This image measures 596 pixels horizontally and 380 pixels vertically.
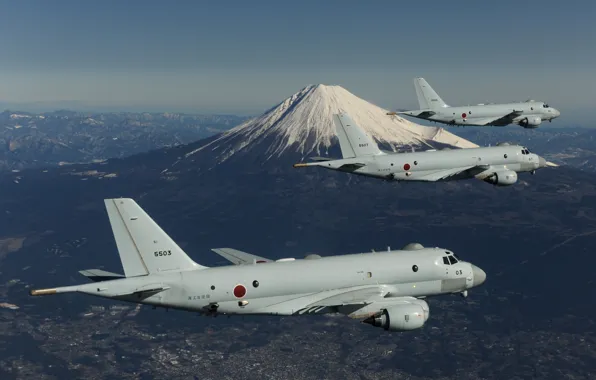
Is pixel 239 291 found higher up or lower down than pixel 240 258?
lower down

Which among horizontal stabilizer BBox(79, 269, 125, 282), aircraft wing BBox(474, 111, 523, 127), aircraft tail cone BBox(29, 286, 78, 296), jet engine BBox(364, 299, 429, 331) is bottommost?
jet engine BBox(364, 299, 429, 331)

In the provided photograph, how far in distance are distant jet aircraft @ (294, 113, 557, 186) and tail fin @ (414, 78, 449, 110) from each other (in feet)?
85.9

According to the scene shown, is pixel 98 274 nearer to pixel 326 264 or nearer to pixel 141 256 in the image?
pixel 141 256

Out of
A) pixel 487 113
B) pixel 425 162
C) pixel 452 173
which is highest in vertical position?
pixel 487 113

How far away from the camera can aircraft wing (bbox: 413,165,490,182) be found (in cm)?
8362

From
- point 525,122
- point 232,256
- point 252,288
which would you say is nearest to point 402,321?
point 252,288

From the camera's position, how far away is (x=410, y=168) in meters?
84.7

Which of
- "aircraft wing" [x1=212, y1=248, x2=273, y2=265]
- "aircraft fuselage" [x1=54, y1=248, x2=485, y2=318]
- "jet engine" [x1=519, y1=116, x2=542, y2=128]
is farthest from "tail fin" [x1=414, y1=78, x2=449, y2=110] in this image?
"aircraft wing" [x1=212, y1=248, x2=273, y2=265]

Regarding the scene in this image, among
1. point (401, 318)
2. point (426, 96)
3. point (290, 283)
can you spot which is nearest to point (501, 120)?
point (426, 96)

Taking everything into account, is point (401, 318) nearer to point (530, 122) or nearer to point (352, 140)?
point (352, 140)

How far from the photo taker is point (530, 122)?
348ft

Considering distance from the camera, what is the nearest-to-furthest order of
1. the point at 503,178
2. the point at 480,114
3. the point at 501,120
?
1. the point at 503,178
2. the point at 501,120
3. the point at 480,114

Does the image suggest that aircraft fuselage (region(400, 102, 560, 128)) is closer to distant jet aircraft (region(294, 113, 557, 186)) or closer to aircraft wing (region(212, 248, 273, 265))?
distant jet aircraft (region(294, 113, 557, 186))

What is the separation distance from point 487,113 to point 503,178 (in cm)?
2901
